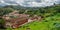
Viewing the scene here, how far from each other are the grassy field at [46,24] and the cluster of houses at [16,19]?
127 mm

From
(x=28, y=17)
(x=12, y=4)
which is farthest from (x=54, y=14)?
(x=12, y=4)

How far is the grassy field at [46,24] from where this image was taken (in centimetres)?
463

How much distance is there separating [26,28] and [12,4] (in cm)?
84

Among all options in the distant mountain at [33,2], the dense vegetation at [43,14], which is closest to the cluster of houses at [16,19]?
the dense vegetation at [43,14]

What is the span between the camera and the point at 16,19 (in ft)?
15.8

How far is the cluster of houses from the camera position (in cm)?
477

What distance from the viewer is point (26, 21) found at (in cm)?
485

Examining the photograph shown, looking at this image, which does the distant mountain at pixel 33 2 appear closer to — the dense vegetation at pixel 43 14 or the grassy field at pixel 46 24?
the dense vegetation at pixel 43 14

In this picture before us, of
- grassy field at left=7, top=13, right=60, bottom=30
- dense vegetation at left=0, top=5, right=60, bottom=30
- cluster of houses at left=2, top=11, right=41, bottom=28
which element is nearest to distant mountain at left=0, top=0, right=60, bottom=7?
dense vegetation at left=0, top=5, right=60, bottom=30

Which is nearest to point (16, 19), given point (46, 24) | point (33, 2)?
point (33, 2)

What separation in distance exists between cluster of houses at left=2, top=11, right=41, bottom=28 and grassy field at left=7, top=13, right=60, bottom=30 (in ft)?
0.42

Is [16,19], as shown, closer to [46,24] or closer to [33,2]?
[33,2]

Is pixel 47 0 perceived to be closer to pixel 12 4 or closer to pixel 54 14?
pixel 54 14

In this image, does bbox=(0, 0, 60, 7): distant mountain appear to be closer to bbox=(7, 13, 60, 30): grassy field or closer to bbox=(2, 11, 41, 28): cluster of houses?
bbox=(2, 11, 41, 28): cluster of houses
